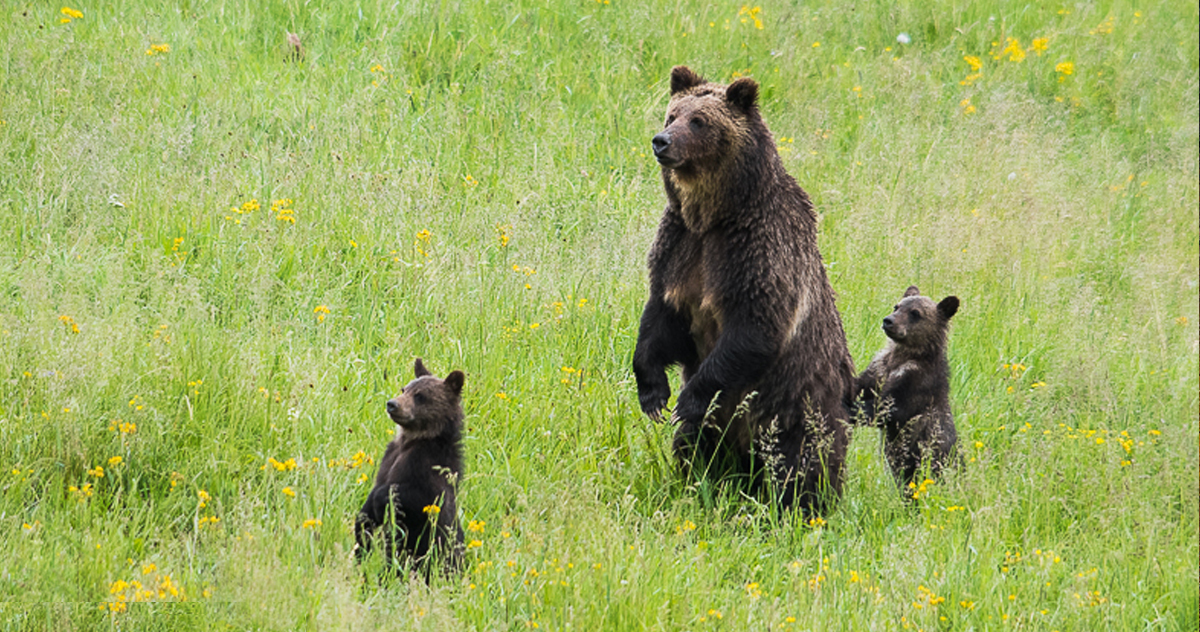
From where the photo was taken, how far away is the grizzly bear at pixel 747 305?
4863 mm

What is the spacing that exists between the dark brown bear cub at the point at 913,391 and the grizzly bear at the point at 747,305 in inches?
14.4

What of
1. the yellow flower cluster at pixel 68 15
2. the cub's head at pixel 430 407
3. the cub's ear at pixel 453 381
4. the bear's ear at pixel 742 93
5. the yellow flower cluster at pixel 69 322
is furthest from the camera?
the yellow flower cluster at pixel 68 15

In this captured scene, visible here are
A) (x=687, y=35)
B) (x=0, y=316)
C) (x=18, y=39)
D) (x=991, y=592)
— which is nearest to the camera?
(x=991, y=592)

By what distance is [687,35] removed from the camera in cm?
996

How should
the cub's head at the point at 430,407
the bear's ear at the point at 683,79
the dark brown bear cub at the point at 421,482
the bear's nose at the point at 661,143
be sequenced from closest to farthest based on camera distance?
the dark brown bear cub at the point at 421,482 < the cub's head at the point at 430,407 < the bear's nose at the point at 661,143 < the bear's ear at the point at 683,79

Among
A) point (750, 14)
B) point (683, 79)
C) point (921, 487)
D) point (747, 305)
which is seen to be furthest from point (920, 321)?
point (750, 14)

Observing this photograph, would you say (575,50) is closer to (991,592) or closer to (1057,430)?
(1057,430)

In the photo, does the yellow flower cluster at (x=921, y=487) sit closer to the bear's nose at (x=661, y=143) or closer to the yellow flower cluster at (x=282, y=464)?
the bear's nose at (x=661, y=143)

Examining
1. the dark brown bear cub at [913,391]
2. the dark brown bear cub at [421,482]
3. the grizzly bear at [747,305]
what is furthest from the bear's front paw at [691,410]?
the dark brown bear cub at [421,482]

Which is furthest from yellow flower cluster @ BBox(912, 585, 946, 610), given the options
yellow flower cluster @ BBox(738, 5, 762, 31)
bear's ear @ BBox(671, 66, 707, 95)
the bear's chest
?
yellow flower cluster @ BBox(738, 5, 762, 31)

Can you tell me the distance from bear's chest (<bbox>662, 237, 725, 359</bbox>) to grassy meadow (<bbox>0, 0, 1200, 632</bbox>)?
0.52m

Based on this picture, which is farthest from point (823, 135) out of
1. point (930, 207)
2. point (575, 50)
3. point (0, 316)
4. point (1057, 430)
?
point (0, 316)

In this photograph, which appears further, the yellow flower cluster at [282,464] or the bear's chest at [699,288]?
the bear's chest at [699,288]

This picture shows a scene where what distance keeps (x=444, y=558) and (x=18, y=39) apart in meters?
5.77
